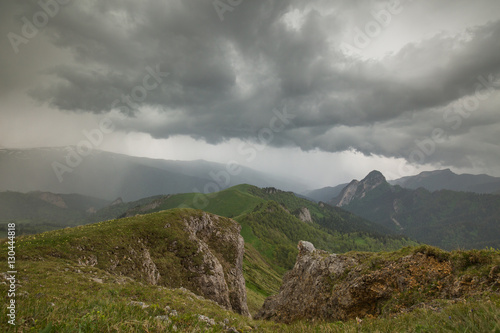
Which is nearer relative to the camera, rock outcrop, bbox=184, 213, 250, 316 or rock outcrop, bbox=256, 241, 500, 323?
rock outcrop, bbox=256, 241, 500, 323

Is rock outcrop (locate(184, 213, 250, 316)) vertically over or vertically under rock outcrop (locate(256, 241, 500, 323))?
under

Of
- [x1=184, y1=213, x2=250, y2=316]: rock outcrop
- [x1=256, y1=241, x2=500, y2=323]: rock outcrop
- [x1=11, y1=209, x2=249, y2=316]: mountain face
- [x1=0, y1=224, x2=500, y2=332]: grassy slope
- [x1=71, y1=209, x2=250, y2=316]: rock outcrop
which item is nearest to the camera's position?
[x1=0, y1=224, x2=500, y2=332]: grassy slope

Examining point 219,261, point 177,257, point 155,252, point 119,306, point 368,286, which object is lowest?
point 219,261

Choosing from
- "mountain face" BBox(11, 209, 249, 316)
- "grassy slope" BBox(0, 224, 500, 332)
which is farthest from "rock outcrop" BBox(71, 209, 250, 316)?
"grassy slope" BBox(0, 224, 500, 332)

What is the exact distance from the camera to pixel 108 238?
32.3 m

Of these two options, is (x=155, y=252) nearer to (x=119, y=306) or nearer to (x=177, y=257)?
A: (x=177, y=257)

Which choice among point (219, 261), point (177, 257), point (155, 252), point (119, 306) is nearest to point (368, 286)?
point (119, 306)

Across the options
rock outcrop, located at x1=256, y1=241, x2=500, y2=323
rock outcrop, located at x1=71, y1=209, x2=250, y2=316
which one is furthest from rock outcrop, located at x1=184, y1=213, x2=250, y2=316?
rock outcrop, located at x1=256, y1=241, x2=500, y2=323

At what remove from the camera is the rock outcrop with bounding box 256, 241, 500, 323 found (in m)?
12.3

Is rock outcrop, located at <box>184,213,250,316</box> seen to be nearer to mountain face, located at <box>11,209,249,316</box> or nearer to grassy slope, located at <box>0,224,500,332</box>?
mountain face, located at <box>11,209,249,316</box>

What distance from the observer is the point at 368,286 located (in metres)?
16.3

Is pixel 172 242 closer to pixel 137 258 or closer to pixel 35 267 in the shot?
pixel 137 258

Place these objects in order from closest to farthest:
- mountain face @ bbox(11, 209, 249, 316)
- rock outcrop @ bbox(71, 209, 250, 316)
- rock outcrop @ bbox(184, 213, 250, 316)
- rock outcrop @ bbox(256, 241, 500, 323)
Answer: rock outcrop @ bbox(256, 241, 500, 323) → mountain face @ bbox(11, 209, 249, 316) → rock outcrop @ bbox(71, 209, 250, 316) → rock outcrop @ bbox(184, 213, 250, 316)

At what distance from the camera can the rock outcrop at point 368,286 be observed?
12288mm
